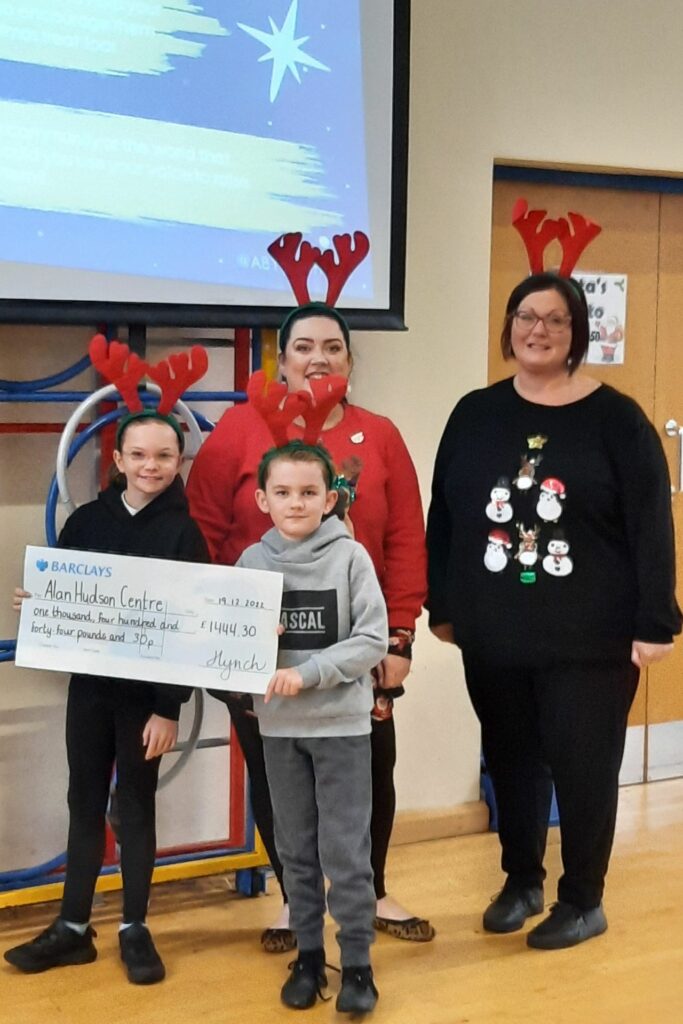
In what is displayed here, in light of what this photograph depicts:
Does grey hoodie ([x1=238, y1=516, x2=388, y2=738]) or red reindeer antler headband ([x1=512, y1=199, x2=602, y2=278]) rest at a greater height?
red reindeer antler headband ([x1=512, y1=199, x2=602, y2=278])

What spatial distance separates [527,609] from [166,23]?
1459 mm

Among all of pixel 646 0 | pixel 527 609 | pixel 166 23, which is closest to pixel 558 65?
pixel 646 0

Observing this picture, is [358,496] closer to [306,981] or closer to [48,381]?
[48,381]

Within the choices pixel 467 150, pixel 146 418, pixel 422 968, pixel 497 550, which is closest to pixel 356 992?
pixel 422 968

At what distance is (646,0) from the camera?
3.47m

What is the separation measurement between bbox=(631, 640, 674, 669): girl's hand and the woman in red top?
1.45 feet

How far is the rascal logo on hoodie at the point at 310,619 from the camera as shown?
233cm

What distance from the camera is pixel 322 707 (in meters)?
2.33

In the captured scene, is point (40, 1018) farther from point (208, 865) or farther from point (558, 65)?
point (558, 65)

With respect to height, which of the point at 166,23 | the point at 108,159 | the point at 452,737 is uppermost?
the point at 166,23

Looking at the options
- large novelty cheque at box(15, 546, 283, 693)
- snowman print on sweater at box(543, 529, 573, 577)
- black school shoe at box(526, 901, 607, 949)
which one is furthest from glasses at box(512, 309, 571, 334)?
black school shoe at box(526, 901, 607, 949)

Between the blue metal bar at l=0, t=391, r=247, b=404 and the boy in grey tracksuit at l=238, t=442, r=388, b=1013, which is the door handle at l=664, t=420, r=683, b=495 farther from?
the boy in grey tracksuit at l=238, t=442, r=388, b=1013

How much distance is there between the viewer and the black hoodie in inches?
96.3

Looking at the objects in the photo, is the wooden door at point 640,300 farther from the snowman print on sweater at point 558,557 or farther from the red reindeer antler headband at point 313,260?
the snowman print on sweater at point 558,557
